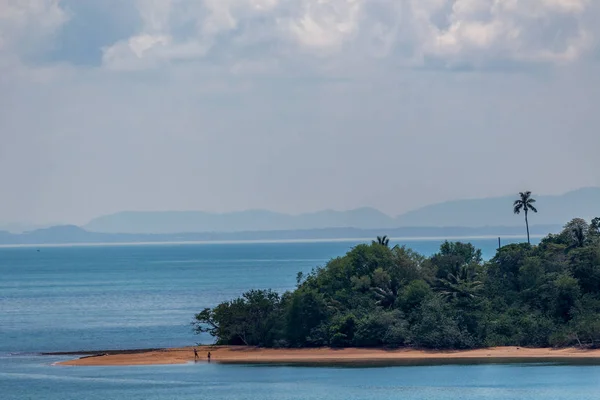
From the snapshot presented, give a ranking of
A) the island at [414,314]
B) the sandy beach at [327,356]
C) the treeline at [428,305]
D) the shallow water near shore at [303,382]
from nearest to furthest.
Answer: the shallow water near shore at [303,382]
the sandy beach at [327,356]
the island at [414,314]
the treeline at [428,305]

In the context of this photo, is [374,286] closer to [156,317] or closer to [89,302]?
[156,317]

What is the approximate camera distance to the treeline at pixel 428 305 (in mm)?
80875

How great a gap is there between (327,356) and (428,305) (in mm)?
8383

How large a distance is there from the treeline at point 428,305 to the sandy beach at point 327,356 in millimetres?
1073

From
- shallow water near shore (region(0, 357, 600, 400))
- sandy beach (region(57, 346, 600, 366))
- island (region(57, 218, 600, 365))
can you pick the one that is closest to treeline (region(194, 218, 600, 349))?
island (region(57, 218, 600, 365))

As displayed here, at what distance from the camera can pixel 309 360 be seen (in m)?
79.7

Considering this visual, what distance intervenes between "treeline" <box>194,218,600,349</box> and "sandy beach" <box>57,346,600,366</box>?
1.07m

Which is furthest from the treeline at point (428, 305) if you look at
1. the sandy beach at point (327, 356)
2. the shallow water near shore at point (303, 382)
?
the shallow water near shore at point (303, 382)

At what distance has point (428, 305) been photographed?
8069cm

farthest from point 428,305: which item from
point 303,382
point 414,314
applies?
point 303,382

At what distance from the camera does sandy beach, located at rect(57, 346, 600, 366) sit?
78.1 m

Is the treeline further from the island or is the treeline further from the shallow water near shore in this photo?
the shallow water near shore

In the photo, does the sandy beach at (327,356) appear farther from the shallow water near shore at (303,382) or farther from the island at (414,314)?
the shallow water near shore at (303,382)

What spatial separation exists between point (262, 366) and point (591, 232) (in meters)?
36.0
